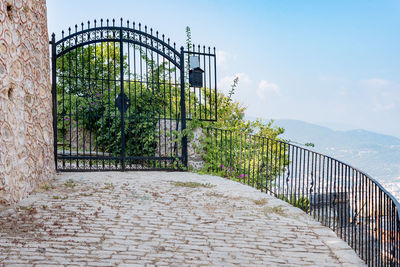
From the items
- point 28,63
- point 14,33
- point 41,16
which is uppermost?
point 41,16

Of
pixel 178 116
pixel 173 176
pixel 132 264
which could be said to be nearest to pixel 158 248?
pixel 132 264

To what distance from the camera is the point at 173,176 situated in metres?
8.22

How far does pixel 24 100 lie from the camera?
5.92 meters

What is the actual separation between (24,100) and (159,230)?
11.7ft

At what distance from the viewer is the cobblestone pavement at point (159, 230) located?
3637mm

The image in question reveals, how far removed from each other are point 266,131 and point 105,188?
9765 millimetres

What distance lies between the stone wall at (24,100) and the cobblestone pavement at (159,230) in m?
0.47

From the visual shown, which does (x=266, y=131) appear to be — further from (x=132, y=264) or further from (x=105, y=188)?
(x=132, y=264)

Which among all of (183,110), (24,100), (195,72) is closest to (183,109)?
(183,110)

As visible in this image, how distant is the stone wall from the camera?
5238mm

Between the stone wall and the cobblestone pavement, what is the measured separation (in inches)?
18.4

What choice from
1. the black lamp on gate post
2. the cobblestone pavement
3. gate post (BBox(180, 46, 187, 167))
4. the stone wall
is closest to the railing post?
gate post (BBox(180, 46, 187, 167))

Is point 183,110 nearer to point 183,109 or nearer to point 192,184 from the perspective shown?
point 183,109

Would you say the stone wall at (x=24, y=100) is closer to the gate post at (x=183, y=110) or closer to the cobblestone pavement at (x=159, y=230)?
the cobblestone pavement at (x=159, y=230)
